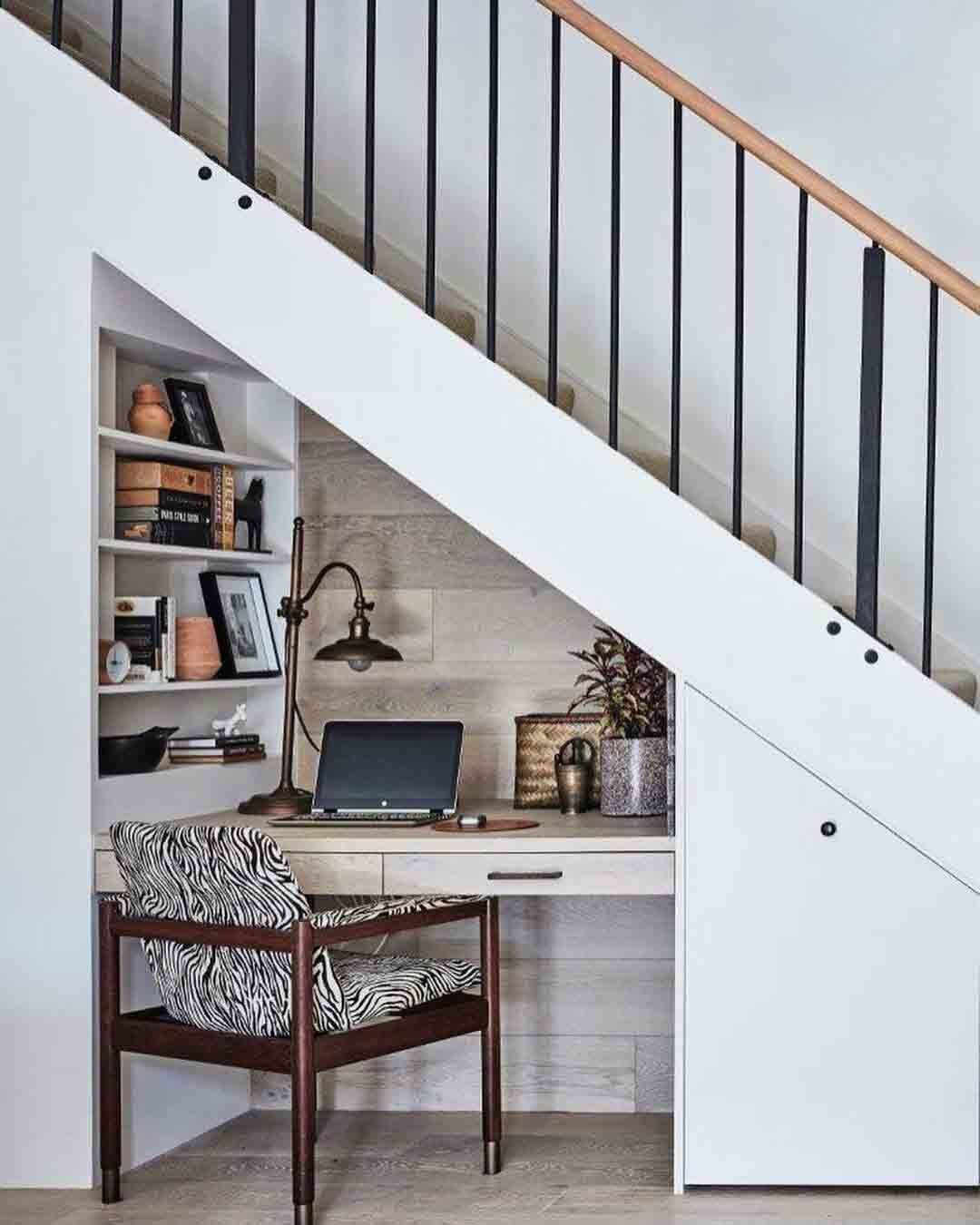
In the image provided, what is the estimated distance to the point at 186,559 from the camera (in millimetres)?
4145

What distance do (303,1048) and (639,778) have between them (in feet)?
3.39

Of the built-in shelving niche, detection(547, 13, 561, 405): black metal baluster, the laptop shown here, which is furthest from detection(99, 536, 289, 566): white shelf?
detection(547, 13, 561, 405): black metal baluster

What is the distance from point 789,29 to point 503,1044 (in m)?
2.61

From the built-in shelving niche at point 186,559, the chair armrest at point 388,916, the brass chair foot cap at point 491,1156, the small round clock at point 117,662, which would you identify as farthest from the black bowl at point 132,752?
the brass chair foot cap at point 491,1156

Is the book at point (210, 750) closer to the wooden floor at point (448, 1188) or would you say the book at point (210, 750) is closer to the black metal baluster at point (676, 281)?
the wooden floor at point (448, 1188)

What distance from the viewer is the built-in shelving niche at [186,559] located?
378 centimetres

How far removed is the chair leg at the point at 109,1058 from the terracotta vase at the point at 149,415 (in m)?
1.09

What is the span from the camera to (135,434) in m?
3.89

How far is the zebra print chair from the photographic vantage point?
3213 millimetres

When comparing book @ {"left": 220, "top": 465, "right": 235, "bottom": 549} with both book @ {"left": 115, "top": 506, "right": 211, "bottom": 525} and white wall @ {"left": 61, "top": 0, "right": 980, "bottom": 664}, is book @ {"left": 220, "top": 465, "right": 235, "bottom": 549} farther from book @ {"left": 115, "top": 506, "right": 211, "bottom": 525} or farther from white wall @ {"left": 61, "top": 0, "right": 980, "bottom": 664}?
white wall @ {"left": 61, "top": 0, "right": 980, "bottom": 664}

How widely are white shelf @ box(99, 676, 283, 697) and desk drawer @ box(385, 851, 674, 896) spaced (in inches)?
26.1

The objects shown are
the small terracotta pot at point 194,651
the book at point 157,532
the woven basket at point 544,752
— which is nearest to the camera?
the book at point 157,532

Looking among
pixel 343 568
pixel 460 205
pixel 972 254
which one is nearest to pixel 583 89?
pixel 460 205

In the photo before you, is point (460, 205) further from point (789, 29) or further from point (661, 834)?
point (661, 834)
